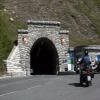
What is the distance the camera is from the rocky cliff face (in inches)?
A: 2056

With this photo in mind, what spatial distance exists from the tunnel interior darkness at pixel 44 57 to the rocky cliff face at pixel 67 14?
319 cm

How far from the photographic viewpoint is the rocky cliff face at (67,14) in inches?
2056

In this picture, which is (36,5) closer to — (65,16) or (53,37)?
(65,16)

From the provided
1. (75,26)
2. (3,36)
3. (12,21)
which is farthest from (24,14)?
(3,36)

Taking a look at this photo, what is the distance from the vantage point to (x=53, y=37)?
149 feet

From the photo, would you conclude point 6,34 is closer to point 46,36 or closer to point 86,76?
point 46,36

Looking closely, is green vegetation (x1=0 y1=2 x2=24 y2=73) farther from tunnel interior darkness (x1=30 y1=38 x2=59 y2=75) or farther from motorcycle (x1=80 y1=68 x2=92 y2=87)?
motorcycle (x1=80 y1=68 x2=92 y2=87)

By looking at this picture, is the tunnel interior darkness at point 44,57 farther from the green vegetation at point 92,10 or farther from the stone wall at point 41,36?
the green vegetation at point 92,10

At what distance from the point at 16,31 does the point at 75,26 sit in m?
10.1

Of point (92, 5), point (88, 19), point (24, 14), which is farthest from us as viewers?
point (92, 5)

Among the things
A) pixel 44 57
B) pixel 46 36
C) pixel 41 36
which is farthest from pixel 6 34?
pixel 44 57

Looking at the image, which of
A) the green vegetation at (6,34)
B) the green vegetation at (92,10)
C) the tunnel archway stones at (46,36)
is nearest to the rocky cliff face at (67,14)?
the green vegetation at (92,10)

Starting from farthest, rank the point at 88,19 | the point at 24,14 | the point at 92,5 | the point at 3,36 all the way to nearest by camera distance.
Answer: the point at 92,5 < the point at 88,19 < the point at 24,14 < the point at 3,36

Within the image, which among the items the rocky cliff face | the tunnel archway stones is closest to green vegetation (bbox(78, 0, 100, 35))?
the rocky cliff face
